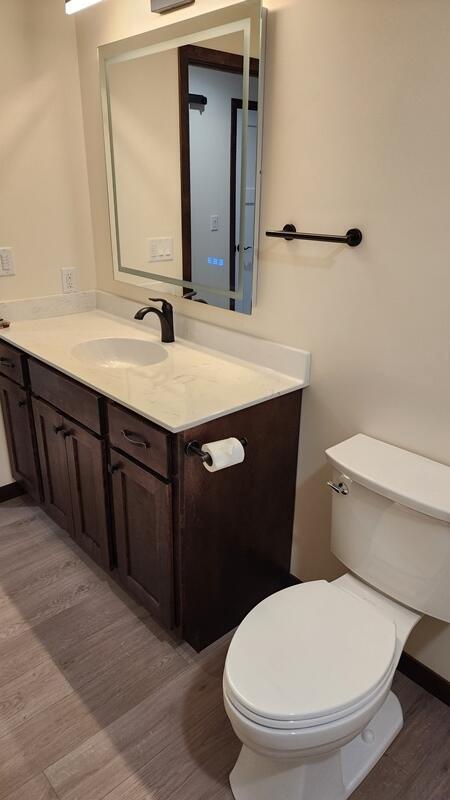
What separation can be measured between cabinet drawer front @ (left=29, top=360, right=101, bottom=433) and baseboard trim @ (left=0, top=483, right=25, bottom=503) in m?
0.69

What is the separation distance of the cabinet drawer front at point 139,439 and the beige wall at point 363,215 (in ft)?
1.77

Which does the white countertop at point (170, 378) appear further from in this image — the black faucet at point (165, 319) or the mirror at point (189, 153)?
the mirror at point (189, 153)

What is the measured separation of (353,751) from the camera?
1.41 metres

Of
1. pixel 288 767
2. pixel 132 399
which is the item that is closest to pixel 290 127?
pixel 132 399

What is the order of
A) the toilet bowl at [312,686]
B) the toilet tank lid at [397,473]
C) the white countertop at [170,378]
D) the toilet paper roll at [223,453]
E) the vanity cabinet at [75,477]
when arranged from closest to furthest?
the toilet bowl at [312,686] → the toilet tank lid at [397,473] → the toilet paper roll at [223,453] → the white countertop at [170,378] → the vanity cabinet at [75,477]

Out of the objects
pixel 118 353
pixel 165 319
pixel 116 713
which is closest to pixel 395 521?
pixel 116 713

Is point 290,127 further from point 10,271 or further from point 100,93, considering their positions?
point 10,271

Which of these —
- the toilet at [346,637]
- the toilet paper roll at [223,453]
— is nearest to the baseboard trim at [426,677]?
the toilet at [346,637]

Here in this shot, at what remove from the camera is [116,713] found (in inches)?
60.1

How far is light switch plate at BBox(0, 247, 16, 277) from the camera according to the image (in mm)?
2195

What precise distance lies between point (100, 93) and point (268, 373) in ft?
4.57

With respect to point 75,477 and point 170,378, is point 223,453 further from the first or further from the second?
point 75,477

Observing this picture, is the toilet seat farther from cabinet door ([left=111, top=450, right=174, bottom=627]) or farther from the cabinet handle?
the cabinet handle

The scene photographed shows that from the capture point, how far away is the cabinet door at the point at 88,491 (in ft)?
5.76
